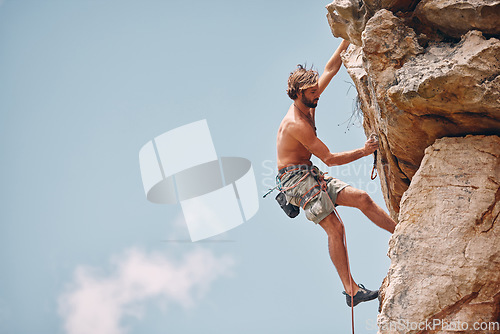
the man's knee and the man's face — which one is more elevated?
the man's face

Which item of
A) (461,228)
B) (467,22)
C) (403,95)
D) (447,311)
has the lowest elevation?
(447,311)

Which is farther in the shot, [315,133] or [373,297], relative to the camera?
[315,133]

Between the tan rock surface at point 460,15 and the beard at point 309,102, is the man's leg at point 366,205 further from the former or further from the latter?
the tan rock surface at point 460,15

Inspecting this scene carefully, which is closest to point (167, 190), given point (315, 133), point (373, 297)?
point (315, 133)

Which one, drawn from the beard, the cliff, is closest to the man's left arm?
the beard

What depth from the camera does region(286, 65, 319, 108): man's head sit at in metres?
6.34

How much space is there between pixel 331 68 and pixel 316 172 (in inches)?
48.8

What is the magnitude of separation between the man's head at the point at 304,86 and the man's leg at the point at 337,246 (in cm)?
135

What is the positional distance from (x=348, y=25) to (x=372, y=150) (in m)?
1.39

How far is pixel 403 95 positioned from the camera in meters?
4.75

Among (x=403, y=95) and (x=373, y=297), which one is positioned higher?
(x=403, y=95)

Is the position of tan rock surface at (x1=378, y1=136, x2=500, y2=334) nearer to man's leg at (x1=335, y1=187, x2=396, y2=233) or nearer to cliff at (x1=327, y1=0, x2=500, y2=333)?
cliff at (x1=327, y1=0, x2=500, y2=333)

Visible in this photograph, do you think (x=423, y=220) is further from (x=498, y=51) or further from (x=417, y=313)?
(x=498, y=51)

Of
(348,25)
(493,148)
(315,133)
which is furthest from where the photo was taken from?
(315,133)
